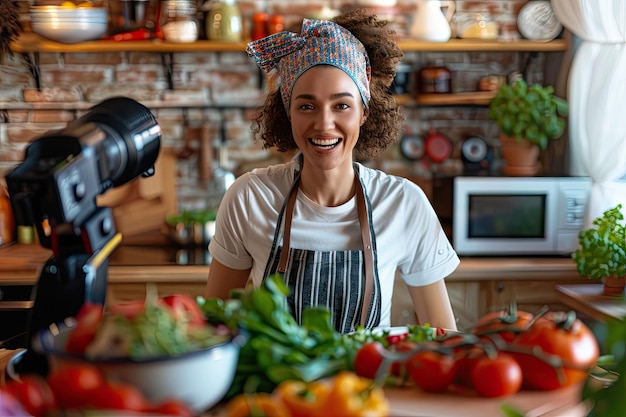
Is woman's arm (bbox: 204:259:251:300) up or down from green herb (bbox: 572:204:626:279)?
up

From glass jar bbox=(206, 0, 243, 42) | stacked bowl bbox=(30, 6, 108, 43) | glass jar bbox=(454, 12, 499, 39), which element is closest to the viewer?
stacked bowl bbox=(30, 6, 108, 43)

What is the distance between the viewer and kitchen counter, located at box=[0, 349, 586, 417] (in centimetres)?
102

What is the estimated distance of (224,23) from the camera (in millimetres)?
3258

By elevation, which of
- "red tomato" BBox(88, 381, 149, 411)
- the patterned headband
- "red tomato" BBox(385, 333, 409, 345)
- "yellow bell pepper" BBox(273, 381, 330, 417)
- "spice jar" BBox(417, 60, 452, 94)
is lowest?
"red tomato" BBox(385, 333, 409, 345)

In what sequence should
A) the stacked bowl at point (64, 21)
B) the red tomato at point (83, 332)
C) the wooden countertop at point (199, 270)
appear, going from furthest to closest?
1. the stacked bowl at point (64, 21)
2. the wooden countertop at point (199, 270)
3. the red tomato at point (83, 332)

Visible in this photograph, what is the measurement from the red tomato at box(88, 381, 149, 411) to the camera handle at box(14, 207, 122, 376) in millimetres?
311

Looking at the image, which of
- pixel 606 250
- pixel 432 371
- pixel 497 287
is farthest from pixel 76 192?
pixel 497 287

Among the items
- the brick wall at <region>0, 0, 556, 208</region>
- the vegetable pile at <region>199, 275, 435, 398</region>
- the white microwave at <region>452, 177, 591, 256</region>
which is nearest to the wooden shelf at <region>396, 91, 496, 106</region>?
the brick wall at <region>0, 0, 556, 208</region>

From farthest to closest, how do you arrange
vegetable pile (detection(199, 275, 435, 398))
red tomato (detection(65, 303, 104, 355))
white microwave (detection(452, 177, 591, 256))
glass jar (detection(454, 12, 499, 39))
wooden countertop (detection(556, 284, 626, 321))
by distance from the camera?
glass jar (detection(454, 12, 499, 39)), white microwave (detection(452, 177, 591, 256)), wooden countertop (detection(556, 284, 626, 321)), vegetable pile (detection(199, 275, 435, 398)), red tomato (detection(65, 303, 104, 355))

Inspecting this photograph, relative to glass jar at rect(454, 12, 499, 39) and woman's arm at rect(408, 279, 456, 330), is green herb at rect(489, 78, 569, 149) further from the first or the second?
woman's arm at rect(408, 279, 456, 330)

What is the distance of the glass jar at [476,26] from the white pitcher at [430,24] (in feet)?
0.42

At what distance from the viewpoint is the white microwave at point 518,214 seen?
120 inches

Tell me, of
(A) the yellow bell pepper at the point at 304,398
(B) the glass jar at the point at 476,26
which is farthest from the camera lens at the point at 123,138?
(B) the glass jar at the point at 476,26

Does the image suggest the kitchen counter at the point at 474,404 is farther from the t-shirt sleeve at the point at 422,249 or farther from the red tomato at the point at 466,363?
the t-shirt sleeve at the point at 422,249
